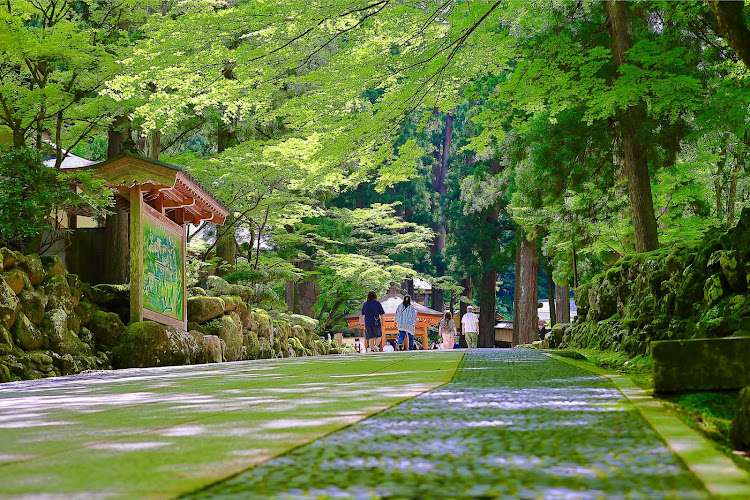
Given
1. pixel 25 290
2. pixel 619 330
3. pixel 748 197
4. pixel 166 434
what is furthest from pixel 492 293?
pixel 166 434

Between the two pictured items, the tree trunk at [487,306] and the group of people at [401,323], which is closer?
the group of people at [401,323]

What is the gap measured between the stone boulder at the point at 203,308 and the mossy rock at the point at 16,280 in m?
4.83

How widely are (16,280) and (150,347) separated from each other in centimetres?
251

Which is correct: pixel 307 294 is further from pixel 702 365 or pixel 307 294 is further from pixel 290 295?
pixel 702 365

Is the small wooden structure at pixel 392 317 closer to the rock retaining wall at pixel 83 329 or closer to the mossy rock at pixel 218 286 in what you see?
the mossy rock at pixel 218 286

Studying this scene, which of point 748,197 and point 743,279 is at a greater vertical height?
point 748,197

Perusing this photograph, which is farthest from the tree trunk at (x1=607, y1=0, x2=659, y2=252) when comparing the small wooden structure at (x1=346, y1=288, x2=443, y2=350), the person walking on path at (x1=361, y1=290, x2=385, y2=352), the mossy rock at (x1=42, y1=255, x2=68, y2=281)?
the small wooden structure at (x1=346, y1=288, x2=443, y2=350)

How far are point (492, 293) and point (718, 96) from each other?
20536 millimetres

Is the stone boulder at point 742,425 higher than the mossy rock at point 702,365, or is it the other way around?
the mossy rock at point 702,365

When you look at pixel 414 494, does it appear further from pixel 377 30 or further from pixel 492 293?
pixel 492 293

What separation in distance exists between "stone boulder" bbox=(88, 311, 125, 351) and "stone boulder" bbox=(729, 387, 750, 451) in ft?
31.0

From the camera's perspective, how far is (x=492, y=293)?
2928cm

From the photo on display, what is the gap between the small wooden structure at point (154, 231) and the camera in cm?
1106

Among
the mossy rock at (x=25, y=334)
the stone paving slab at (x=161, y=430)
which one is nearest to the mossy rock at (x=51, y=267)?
the mossy rock at (x=25, y=334)
